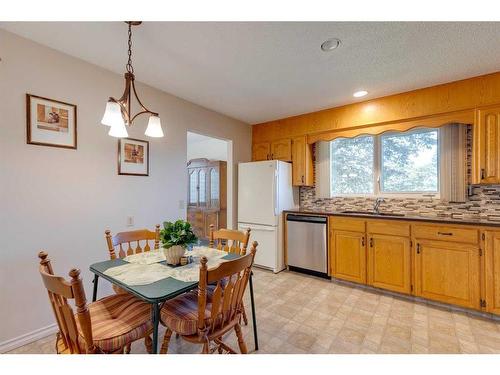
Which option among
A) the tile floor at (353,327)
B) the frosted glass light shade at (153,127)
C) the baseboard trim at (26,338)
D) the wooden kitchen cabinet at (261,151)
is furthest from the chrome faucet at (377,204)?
the baseboard trim at (26,338)

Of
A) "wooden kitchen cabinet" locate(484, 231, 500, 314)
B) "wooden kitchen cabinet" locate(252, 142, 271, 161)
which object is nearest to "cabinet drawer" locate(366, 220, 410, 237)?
"wooden kitchen cabinet" locate(484, 231, 500, 314)

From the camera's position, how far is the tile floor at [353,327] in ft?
5.74

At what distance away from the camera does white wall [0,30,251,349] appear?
5.58 ft

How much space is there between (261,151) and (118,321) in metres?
3.15

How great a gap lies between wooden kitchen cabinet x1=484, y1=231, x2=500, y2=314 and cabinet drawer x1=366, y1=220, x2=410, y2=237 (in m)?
0.61

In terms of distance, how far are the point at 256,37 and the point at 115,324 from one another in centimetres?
208

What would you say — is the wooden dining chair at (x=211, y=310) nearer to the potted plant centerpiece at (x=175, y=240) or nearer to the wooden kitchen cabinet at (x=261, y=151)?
the potted plant centerpiece at (x=175, y=240)

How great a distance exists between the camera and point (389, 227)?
262 centimetres

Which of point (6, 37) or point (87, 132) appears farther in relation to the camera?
point (87, 132)

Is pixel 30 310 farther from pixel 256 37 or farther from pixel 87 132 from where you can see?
pixel 256 37

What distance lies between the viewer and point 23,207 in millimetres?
1755

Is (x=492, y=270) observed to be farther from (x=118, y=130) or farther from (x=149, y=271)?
(x=118, y=130)

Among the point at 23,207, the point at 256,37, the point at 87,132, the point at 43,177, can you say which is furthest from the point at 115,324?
the point at 256,37

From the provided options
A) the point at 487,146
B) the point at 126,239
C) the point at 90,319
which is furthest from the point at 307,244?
the point at 90,319
